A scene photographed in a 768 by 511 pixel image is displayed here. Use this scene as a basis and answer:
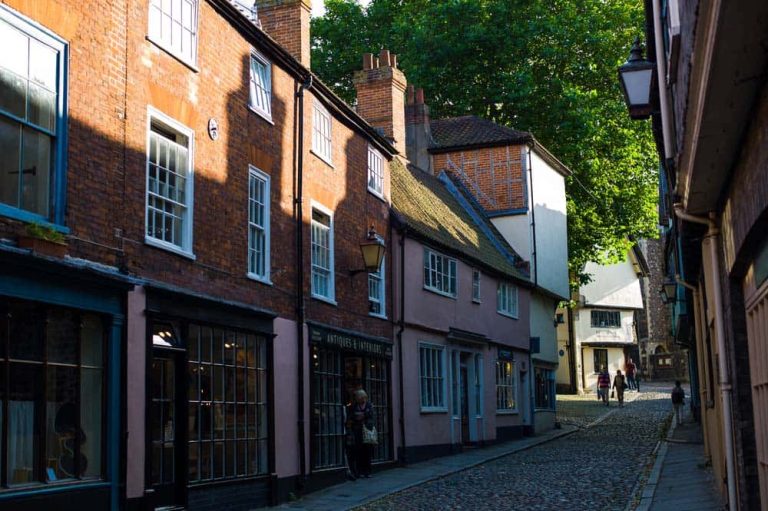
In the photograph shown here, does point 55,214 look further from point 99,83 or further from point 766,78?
point 766,78

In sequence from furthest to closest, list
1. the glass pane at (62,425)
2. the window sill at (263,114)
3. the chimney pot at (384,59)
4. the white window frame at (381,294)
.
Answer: the chimney pot at (384,59), the white window frame at (381,294), the window sill at (263,114), the glass pane at (62,425)

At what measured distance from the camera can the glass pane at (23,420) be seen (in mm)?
9977

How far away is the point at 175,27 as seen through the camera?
13.9 meters

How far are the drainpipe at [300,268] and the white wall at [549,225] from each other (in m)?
16.7

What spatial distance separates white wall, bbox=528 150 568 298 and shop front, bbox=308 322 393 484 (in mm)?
13402

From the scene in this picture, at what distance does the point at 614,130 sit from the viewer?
37.4 m

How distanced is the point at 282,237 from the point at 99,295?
579cm

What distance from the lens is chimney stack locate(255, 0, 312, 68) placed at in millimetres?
19125

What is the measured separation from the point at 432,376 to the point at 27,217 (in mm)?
15718

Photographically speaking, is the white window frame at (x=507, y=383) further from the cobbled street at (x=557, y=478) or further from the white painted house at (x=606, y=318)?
the white painted house at (x=606, y=318)

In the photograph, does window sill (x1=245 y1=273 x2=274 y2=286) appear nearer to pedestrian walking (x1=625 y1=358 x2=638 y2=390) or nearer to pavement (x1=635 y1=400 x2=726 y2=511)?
pavement (x1=635 y1=400 x2=726 y2=511)

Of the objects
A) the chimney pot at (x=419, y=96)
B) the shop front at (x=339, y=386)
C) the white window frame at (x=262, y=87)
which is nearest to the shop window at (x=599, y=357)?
the chimney pot at (x=419, y=96)

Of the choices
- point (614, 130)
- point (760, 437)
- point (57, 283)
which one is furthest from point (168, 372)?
point (614, 130)

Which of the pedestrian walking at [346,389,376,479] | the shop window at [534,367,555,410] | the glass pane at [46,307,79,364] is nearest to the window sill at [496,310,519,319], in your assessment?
the shop window at [534,367,555,410]
